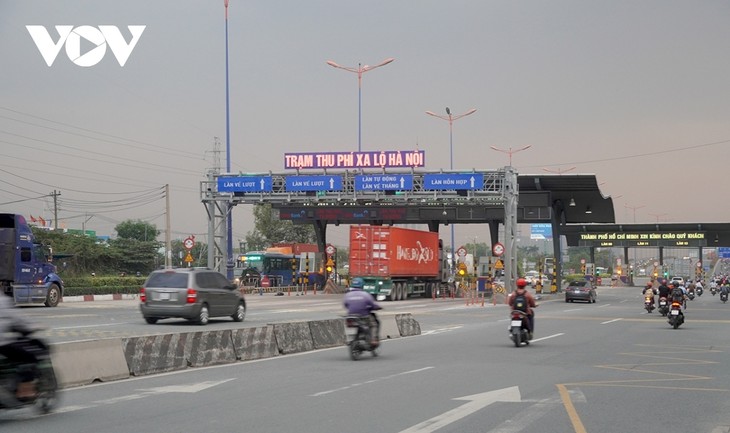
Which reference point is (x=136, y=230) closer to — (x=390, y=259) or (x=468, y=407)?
(x=390, y=259)

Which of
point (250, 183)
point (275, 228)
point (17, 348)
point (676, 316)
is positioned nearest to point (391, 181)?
point (250, 183)

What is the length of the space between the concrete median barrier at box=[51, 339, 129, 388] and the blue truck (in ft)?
72.8

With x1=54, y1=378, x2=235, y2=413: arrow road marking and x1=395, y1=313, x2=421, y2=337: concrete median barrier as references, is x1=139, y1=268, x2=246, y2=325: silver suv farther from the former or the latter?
x1=54, y1=378, x2=235, y2=413: arrow road marking

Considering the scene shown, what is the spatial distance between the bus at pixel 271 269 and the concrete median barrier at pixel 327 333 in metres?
47.9

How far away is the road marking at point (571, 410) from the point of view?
30.9 ft

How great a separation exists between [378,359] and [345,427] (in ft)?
27.4

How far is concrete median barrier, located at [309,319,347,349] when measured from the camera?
20.5 m

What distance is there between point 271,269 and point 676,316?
165 ft

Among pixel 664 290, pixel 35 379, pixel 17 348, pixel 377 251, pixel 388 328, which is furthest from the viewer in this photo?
pixel 377 251

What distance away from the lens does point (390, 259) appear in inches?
2014

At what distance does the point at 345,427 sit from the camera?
9438 mm

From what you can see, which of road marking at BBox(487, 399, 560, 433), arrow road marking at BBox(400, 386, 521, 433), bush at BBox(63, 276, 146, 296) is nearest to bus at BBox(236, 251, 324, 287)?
bush at BBox(63, 276, 146, 296)

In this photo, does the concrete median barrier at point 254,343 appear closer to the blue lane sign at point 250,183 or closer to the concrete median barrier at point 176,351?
the concrete median barrier at point 176,351

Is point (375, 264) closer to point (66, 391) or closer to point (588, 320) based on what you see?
point (588, 320)
